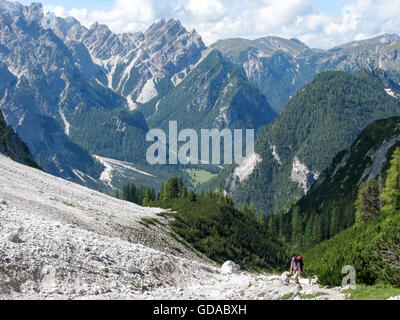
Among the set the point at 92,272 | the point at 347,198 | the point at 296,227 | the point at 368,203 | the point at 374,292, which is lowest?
the point at 296,227

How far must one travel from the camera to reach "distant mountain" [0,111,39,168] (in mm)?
120312

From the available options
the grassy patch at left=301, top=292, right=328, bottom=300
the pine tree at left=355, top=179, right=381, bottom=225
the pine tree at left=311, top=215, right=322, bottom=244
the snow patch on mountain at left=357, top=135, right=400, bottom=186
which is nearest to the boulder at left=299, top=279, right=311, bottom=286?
the grassy patch at left=301, top=292, right=328, bottom=300

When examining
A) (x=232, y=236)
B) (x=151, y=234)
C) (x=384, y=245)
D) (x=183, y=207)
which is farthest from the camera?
(x=183, y=207)

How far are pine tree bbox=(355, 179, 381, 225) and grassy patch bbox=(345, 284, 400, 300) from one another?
59.9 m

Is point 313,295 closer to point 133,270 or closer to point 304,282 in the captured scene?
point 304,282

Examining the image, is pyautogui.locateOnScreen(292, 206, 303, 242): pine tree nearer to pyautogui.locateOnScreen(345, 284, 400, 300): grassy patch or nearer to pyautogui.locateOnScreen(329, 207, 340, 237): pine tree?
pyautogui.locateOnScreen(329, 207, 340, 237): pine tree

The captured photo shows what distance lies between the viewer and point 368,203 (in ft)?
281

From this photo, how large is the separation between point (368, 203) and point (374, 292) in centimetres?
6632

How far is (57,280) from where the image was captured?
24.9m

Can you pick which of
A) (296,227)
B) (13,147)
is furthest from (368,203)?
(13,147)
